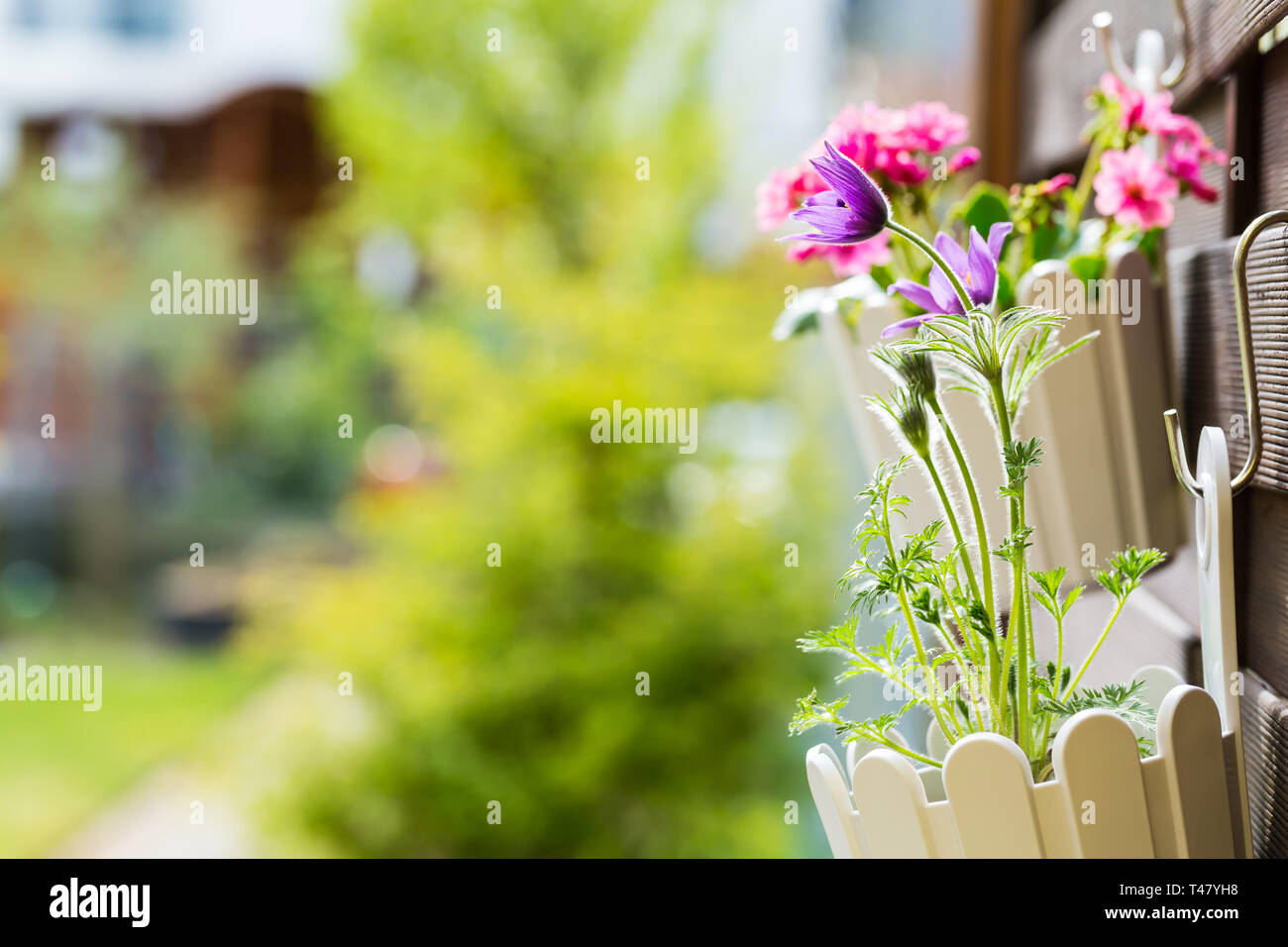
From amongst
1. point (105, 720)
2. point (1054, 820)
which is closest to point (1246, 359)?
point (1054, 820)

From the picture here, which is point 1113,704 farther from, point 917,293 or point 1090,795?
point 917,293

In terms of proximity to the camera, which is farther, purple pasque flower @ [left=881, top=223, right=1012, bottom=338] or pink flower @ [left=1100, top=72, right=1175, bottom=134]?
pink flower @ [left=1100, top=72, right=1175, bottom=134]

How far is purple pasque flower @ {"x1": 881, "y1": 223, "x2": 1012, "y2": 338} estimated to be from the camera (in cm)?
40

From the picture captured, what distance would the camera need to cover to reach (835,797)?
410 millimetres

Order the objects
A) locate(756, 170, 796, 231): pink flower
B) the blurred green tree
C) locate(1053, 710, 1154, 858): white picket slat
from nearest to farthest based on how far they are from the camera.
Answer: locate(1053, 710, 1154, 858): white picket slat
locate(756, 170, 796, 231): pink flower
the blurred green tree

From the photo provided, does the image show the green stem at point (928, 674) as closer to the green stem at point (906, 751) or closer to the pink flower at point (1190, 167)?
the green stem at point (906, 751)

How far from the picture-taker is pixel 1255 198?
1.58 feet

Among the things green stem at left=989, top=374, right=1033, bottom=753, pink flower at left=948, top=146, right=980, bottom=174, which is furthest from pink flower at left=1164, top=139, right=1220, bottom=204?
→ green stem at left=989, top=374, right=1033, bottom=753

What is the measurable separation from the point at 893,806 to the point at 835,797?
0.03 m

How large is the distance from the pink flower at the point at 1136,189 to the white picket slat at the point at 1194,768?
0.28 metres

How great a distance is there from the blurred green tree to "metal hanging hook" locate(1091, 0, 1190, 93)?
1.68 m

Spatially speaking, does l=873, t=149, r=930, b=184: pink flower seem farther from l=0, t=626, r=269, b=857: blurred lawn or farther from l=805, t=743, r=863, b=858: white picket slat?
l=0, t=626, r=269, b=857: blurred lawn
